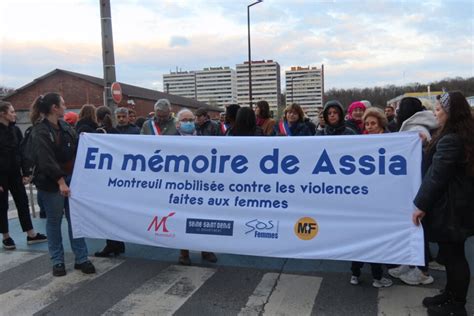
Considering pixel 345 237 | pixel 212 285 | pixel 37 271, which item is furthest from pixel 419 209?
pixel 37 271

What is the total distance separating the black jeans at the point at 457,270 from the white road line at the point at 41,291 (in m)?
3.48

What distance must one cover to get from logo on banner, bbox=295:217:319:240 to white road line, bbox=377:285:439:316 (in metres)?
0.85

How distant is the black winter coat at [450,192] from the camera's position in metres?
3.13

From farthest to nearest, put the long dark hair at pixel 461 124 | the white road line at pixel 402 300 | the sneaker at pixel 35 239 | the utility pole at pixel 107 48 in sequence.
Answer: the utility pole at pixel 107 48 < the sneaker at pixel 35 239 < the white road line at pixel 402 300 < the long dark hair at pixel 461 124

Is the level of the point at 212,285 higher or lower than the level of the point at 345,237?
lower

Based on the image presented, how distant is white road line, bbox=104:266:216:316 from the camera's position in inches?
147

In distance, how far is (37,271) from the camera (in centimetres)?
477

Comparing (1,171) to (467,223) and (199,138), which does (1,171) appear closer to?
(199,138)

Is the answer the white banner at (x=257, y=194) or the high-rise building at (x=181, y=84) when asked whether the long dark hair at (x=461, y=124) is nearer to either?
the white banner at (x=257, y=194)

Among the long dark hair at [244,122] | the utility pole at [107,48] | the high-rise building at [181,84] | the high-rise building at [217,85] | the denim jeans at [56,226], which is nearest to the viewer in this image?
the denim jeans at [56,226]

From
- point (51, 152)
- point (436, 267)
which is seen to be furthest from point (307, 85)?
point (51, 152)

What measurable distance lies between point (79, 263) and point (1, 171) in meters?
1.87

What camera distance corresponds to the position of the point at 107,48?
9789 mm

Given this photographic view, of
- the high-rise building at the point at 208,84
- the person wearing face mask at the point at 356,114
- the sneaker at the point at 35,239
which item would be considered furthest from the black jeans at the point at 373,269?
the high-rise building at the point at 208,84
